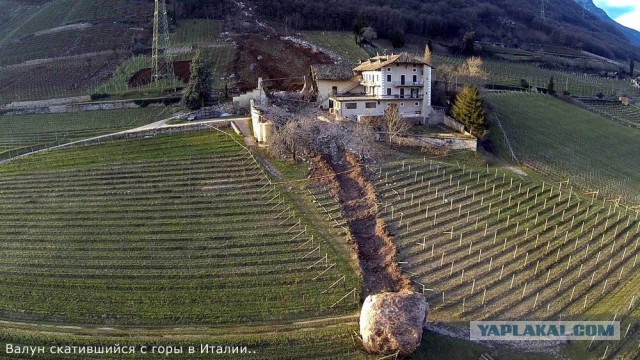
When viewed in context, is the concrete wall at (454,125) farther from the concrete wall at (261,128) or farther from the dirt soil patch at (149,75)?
the dirt soil patch at (149,75)

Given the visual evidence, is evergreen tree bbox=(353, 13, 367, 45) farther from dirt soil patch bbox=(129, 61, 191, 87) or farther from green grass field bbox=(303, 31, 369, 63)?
dirt soil patch bbox=(129, 61, 191, 87)

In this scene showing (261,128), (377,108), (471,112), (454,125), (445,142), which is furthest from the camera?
(377,108)

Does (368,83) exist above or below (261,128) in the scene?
above

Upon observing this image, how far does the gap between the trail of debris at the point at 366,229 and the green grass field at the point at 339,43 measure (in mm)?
45183

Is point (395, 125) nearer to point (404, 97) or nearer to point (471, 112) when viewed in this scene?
point (404, 97)

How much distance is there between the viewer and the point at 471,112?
48.6 metres

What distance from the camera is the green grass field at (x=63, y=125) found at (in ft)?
165

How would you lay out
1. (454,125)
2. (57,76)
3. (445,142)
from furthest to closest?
(57,76)
(454,125)
(445,142)

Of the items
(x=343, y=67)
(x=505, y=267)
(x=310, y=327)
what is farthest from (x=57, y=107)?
(x=505, y=267)

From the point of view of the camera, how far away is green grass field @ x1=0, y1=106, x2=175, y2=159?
165 feet

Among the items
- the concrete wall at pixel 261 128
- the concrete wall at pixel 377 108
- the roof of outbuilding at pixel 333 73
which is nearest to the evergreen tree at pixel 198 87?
the concrete wall at pixel 261 128

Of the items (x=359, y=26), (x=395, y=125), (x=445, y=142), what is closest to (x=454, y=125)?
(x=445, y=142)

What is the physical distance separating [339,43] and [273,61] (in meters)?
22.8

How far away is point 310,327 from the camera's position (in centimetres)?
2416
